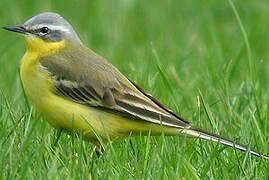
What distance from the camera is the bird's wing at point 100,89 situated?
7.53 meters

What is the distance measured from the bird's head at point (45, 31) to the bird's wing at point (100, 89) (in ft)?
0.56

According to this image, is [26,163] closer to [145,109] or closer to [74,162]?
[74,162]

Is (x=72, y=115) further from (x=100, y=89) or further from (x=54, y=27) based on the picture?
(x=54, y=27)

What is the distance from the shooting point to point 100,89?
304 inches

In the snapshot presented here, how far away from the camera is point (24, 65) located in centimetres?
781

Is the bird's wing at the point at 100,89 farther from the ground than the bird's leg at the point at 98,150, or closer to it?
farther from the ground

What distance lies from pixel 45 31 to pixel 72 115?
99 cm

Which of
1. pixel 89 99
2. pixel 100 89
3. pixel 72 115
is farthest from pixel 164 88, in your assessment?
pixel 72 115

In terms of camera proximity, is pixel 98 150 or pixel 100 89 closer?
pixel 98 150

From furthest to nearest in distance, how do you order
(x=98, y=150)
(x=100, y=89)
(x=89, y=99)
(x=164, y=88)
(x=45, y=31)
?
(x=164, y=88) → (x=45, y=31) → (x=100, y=89) → (x=89, y=99) → (x=98, y=150)

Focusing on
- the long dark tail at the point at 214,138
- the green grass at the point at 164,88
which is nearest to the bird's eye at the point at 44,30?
the green grass at the point at 164,88

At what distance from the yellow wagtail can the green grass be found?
0.47 feet

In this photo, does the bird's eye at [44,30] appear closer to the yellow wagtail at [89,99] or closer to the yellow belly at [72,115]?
the yellow wagtail at [89,99]

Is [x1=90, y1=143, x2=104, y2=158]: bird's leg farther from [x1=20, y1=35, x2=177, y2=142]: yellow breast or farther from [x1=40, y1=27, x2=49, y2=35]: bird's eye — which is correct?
[x1=40, y1=27, x2=49, y2=35]: bird's eye
